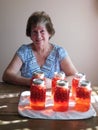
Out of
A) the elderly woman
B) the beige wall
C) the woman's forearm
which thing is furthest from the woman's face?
the beige wall

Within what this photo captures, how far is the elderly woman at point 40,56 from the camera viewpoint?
196 cm

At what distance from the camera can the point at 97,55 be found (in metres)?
2.75

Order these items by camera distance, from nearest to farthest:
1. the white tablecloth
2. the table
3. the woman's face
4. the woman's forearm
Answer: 1. the table
2. the white tablecloth
3. the woman's forearm
4. the woman's face

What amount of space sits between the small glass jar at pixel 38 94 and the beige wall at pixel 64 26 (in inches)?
59.2

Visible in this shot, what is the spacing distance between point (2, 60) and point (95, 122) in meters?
1.79

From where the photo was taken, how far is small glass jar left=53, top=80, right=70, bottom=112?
1232 mm

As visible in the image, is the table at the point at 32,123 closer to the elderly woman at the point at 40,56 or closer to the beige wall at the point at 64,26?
the elderly woman at the point at 40,56

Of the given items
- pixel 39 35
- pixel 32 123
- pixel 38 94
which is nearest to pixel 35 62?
pixel 39 35

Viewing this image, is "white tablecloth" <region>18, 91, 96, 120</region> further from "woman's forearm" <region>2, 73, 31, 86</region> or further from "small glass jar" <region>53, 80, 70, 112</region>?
"woman's forearm" <region>2, 73, 31, 86</region>

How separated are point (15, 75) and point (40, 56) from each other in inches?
13.2

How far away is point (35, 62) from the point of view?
1.99m

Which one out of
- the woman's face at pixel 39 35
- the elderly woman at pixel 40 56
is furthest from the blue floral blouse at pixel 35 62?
the woman's face at pixel 39 35

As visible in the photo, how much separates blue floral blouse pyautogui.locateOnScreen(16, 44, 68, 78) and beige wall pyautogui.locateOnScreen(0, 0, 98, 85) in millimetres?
691

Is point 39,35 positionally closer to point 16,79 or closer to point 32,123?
point 16,79
